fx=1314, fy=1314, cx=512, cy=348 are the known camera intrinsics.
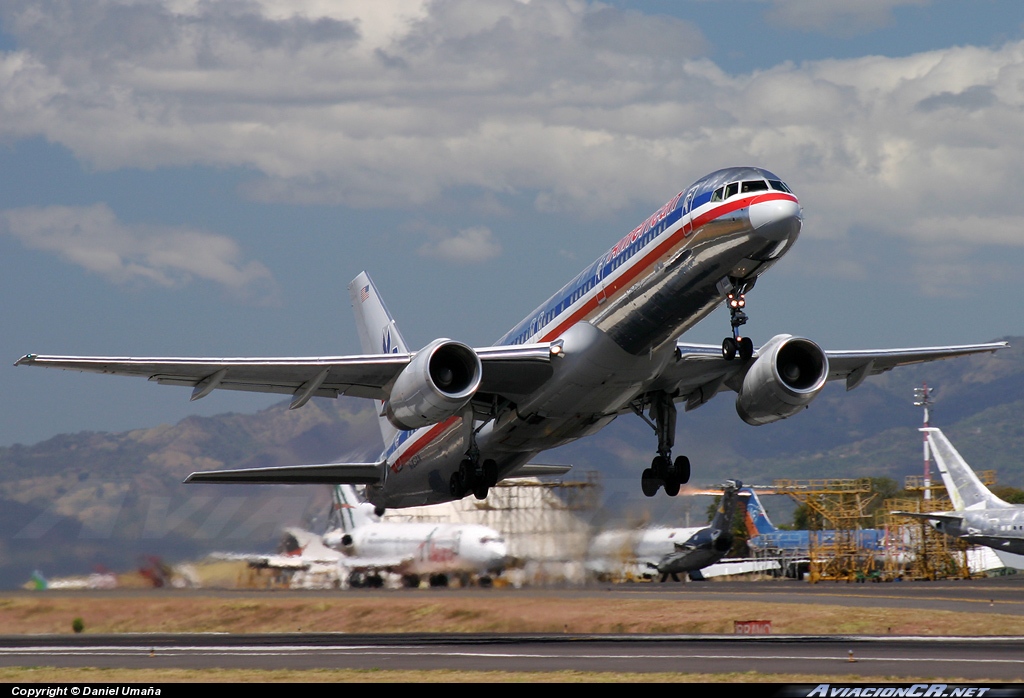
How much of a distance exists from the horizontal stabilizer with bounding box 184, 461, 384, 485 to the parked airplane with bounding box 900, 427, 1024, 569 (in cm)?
3983

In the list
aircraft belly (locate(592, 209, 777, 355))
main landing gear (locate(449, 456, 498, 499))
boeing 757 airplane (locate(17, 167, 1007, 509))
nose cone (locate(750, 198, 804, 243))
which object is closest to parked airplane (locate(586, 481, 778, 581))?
boeing 757 airplane (locate(17, 167, 1007, 509))

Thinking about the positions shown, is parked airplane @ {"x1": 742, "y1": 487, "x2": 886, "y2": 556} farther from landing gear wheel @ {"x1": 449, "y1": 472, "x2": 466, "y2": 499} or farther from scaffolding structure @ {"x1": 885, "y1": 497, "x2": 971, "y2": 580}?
landing gear wheel @ {"x1": 449, "y1": 472, "x2": 466, "y2": 499}

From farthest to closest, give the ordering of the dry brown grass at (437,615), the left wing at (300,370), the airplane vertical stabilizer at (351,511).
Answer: the airplane vertical stabilizer at (351,511)
the dry brown grass at (437,615)
the left wing at (300,370)

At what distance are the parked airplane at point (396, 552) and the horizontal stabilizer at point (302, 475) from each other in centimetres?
730

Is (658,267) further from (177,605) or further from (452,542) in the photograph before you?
(452,542)

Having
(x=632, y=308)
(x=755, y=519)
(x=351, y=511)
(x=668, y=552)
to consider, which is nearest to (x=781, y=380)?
(x=632, y=308)

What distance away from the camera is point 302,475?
135ft

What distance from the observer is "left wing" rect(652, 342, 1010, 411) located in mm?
34469

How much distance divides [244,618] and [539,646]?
16.7 m

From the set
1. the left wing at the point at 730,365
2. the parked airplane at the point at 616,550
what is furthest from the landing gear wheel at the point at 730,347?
the parked airplane at the point at 616,550

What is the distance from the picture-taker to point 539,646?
107 ft

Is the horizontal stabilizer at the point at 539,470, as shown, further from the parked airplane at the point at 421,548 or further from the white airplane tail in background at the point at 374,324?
the parked airplane at the point at 421,548

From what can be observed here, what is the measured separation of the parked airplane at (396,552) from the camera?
51000 millimetres
